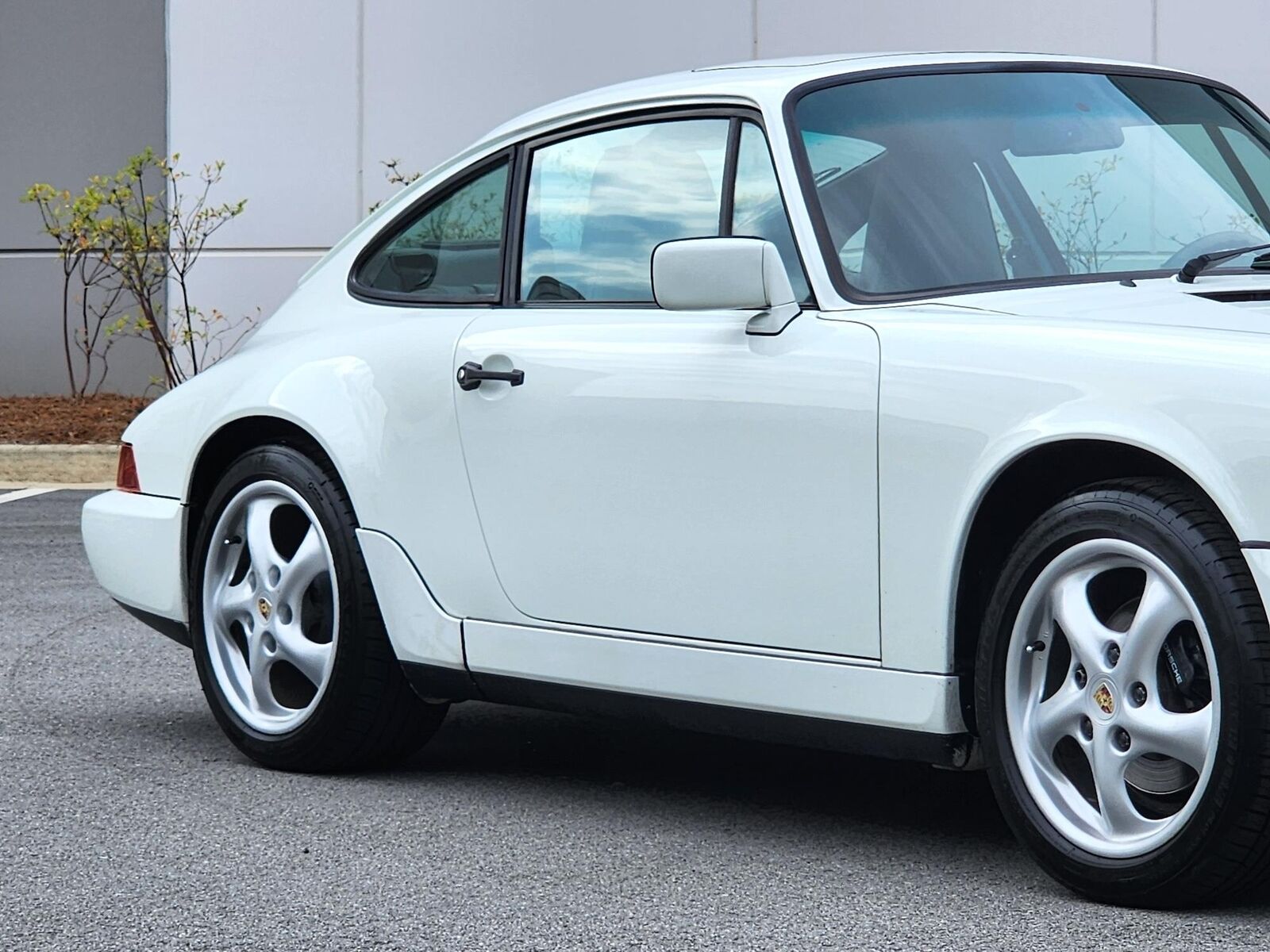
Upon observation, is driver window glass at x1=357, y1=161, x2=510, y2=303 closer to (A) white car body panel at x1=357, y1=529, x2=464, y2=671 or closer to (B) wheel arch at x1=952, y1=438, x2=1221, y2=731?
(A) white car body panel at x1=357, y1=529, x2=464, y2=671

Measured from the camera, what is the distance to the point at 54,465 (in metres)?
14.3

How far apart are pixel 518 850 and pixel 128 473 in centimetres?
187

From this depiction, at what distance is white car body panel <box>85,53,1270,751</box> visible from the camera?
3.62 meters

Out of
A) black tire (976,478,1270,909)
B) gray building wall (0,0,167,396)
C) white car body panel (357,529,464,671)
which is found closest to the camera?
black tire (976,478,1270,909)

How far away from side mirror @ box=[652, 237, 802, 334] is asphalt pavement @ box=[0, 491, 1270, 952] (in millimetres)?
1094

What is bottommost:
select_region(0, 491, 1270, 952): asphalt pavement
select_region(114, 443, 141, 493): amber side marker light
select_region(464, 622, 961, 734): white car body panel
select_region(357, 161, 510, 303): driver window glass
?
select_region(0, 491, 1270, 952): asphalt pavement

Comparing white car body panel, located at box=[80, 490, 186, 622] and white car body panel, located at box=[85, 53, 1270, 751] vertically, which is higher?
white car body panel, located at box=[85, 53, 1270, 751]

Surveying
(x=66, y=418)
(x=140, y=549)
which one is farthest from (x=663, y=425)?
(x=66, y=418)

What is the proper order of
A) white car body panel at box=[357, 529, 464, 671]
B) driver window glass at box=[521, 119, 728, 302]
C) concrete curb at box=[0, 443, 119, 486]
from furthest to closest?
concrete curb at box=[0, 443, 119, 486], white car body panel at box=[357, 529, 464, 671], driver window glass at box=[521, 119, 728, 302]

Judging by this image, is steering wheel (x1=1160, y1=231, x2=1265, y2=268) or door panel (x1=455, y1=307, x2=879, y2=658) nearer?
door panel (x1=455, y1=307, x2=879, y2=658)

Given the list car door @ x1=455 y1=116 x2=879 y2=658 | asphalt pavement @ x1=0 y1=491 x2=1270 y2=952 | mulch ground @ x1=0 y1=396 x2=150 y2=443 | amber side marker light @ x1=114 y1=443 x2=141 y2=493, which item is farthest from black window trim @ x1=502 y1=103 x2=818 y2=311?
mulch ground @ x1=0 y1=396 x2=150 y2=443

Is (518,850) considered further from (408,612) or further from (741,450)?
(741,450)

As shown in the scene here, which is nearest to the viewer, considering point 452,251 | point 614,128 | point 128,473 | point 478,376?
point 478,376

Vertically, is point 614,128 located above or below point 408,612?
above
